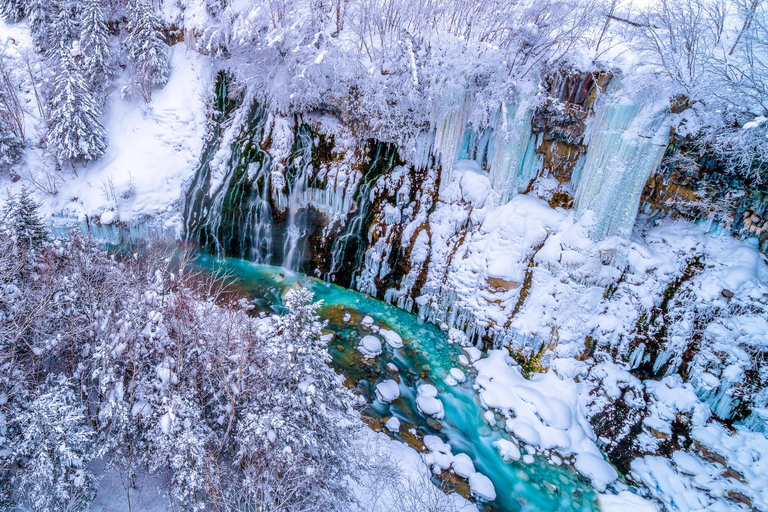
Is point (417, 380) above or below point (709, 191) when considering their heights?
below

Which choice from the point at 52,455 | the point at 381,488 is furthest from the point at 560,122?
the point at 52,455

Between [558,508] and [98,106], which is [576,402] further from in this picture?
[98,106]

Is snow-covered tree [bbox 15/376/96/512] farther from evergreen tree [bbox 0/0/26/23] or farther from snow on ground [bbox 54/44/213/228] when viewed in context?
evergreen tree [bbox 0/0/26/23]

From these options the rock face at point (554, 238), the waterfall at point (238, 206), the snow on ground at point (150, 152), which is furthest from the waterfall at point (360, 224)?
the snow on ground at point (150, 152)

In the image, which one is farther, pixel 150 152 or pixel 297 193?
pixel 150 152

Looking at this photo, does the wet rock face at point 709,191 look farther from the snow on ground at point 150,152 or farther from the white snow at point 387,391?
the snow on ground at point 150,152

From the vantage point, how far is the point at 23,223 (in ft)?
30.1

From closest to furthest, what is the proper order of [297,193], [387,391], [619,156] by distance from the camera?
[387,391] < [619,156] < [297,193]

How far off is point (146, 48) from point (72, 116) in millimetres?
4226

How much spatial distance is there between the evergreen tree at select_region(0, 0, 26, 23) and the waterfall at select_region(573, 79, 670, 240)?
25.1 metres

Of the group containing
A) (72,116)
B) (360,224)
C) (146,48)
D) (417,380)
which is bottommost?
(417,380)

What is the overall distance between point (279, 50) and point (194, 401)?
44.6ft

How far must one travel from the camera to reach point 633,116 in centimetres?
1071

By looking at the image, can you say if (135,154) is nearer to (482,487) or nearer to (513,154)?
(513,154)
